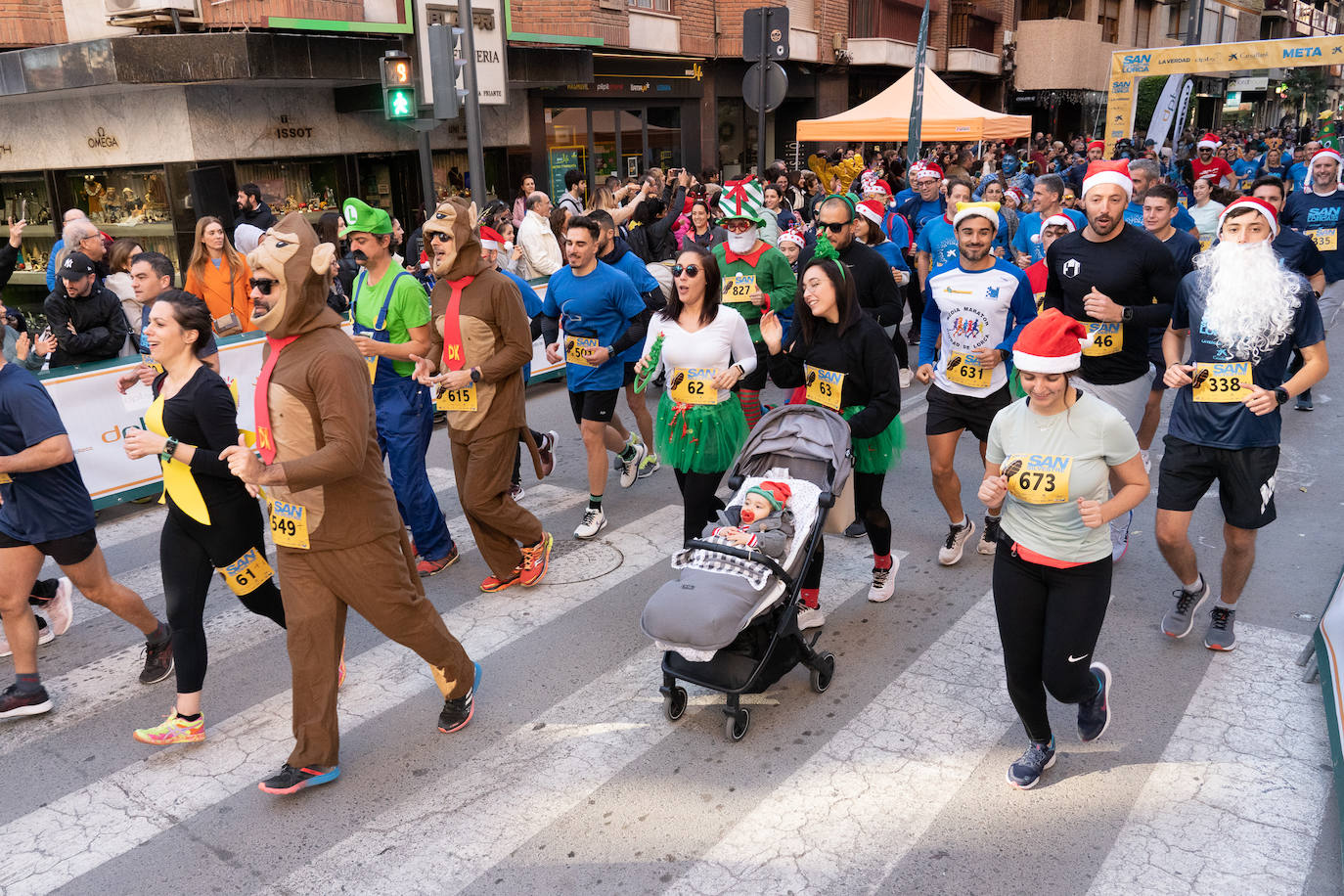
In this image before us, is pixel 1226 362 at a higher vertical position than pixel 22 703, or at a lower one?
higher

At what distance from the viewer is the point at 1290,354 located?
484 cm

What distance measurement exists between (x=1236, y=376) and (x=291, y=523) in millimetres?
4075

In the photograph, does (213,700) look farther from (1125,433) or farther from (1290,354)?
(1290,354)

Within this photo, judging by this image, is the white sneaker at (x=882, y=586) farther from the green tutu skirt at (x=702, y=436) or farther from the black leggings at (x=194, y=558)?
the black leggings at (x=194, y=558)

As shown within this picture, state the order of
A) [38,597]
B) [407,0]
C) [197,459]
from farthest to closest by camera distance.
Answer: [407,0] → [38,597] → [197,459]

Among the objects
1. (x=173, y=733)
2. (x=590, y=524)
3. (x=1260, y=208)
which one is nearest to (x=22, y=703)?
(x=173, y=733)

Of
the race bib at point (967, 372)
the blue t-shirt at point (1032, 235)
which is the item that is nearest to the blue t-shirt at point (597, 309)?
the race bib at point (967, 372)

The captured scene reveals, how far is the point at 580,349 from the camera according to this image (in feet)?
21.9

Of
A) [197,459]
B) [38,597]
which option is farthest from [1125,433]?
[38,597]

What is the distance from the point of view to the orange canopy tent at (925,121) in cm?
1866

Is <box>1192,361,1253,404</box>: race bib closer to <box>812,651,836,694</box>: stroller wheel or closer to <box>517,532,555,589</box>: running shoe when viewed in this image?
<box>812,651,836,694</box>: stroller wheel

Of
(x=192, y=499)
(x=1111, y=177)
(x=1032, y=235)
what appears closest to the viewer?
(x=192, y=499)

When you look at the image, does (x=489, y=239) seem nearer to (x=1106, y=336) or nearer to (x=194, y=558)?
(x=194, y=558)

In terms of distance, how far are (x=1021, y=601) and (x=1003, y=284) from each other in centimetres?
243
